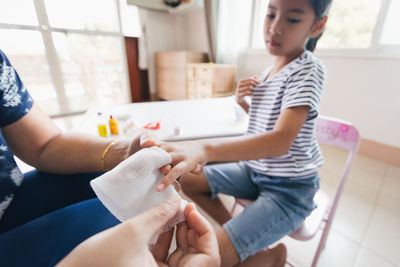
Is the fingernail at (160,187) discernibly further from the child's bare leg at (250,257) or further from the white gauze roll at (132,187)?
the child's bare leg at (250,257)

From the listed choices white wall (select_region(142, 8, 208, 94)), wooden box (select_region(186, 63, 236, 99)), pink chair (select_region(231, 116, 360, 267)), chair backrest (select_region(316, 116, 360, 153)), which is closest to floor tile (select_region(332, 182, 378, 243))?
pink chair (select_region(231, 116, 360, 267))

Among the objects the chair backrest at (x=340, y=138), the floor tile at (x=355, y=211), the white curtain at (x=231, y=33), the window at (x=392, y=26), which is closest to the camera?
the chair backrest at (x=340, y=138)

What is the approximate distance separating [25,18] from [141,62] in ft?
9.23

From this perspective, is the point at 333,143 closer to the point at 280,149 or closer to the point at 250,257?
the point at 280,149

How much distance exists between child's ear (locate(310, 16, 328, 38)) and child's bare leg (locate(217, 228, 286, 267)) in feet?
2.09

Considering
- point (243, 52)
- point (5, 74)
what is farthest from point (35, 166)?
point (243, 52)

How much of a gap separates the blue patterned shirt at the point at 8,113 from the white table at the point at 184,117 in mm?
363

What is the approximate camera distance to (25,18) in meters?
0.37

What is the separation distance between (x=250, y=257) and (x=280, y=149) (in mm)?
341

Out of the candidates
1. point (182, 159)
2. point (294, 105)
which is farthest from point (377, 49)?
point (182, 159)

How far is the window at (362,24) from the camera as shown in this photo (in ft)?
4.88

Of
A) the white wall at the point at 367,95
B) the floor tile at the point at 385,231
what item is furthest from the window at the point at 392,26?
the floor tile at the point at 385,231

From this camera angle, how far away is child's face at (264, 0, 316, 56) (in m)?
0.52

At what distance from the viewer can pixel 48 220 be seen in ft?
1.36
